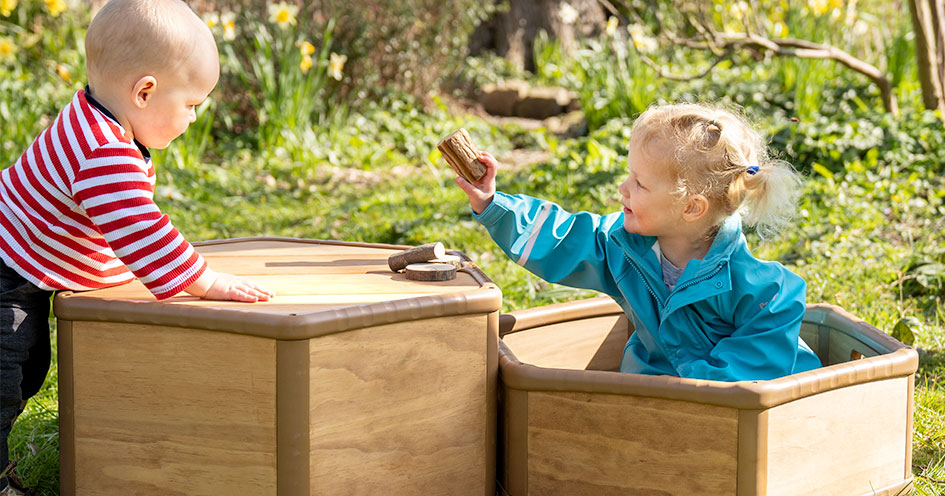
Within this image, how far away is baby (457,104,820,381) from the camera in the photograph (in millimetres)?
2123

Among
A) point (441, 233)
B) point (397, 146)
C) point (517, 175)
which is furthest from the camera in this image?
point (397, 146)

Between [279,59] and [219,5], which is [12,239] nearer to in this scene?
[279,59]

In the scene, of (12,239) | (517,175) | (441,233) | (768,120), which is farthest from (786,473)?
(768,120)

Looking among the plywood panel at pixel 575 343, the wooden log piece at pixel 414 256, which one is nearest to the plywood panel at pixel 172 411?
the wooden log piece at pixel 414 256

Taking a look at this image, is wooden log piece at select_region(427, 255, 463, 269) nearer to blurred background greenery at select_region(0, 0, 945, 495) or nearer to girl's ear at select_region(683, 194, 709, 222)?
girl's ear at select_region(683, 194, 709, 222)

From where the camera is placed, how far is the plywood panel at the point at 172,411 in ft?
5.97

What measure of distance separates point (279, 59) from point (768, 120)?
2896 mm

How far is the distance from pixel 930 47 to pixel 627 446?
3.81m

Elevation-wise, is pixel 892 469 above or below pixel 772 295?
below

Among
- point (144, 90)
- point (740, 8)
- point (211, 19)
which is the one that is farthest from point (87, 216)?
point (740, 8)

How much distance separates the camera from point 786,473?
6.28 ft

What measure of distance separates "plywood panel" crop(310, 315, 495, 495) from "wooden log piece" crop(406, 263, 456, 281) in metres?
0.18

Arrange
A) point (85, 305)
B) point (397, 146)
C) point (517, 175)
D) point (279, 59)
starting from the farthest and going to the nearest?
point (397, 146) < point (279, 59) < point (517, 175) < point (85, 305)

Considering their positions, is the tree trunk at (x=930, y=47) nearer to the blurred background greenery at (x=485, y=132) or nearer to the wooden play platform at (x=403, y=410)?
the blurred background greenery at (x=485, y=132)
